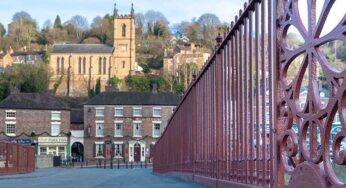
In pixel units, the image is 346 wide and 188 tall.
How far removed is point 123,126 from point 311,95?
7635cm

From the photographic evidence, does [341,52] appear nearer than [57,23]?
Yes

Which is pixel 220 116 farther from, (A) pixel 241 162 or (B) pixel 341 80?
→ (B) pixel 341 80

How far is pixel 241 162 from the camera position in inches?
277

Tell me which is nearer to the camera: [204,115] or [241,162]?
[241,162]

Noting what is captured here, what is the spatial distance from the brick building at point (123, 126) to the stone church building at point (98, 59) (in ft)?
210

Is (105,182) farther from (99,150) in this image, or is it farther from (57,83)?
(57,83)

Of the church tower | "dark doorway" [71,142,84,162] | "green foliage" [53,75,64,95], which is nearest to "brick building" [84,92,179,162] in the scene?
"dark doorway" [71,142,84,162]

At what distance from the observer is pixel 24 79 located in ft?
377

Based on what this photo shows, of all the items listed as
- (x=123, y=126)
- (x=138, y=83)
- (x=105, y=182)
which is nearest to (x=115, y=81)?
(x=138, y=83)

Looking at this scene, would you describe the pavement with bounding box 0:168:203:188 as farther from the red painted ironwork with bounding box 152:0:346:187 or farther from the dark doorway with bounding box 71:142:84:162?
the dark doorway with bounding box 71:142:84:162

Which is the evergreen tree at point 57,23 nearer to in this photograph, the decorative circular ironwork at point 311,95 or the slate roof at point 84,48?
the slate roof at point 84,48

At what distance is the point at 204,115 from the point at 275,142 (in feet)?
18.0

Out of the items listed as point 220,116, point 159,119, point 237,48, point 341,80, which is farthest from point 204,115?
point 159,119

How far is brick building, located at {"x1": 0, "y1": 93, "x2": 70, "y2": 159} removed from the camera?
3004 inches
